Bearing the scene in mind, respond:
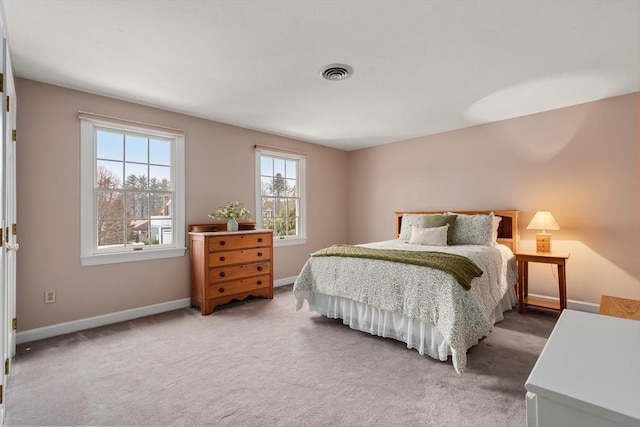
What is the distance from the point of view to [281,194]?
5.07 m

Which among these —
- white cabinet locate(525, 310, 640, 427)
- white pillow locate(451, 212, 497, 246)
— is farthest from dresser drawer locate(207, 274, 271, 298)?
white cabinet locate(525, 310, 640, 427)

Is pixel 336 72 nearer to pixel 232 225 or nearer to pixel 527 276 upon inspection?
pixel 232 225

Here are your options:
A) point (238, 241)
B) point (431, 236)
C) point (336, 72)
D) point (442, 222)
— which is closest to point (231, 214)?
point (238, 241)

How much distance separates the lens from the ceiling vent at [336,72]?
8.86 feet

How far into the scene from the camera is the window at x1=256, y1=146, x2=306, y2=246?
15.7 feet

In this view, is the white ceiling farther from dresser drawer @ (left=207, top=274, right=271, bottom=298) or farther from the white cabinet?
dresser drawer @ (left=207, top=274, right=271, bottom=298)

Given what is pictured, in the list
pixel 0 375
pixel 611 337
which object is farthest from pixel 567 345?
pixel 0 375

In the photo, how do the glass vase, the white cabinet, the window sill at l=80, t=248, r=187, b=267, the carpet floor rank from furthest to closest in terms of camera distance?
the glass vase → the window sill at l=80, t=248, r=187, b=267 → the carpet floor → the white cabinet

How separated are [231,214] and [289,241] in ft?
4.21

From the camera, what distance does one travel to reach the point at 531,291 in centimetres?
404

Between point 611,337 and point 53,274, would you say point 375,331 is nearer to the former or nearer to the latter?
point 611,337

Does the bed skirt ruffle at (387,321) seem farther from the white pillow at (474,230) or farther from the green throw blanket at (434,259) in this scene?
the white pillow at (474,230)

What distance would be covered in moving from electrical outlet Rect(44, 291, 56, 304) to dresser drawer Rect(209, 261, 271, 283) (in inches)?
56.0

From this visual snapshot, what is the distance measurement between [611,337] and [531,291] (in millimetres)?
3851
